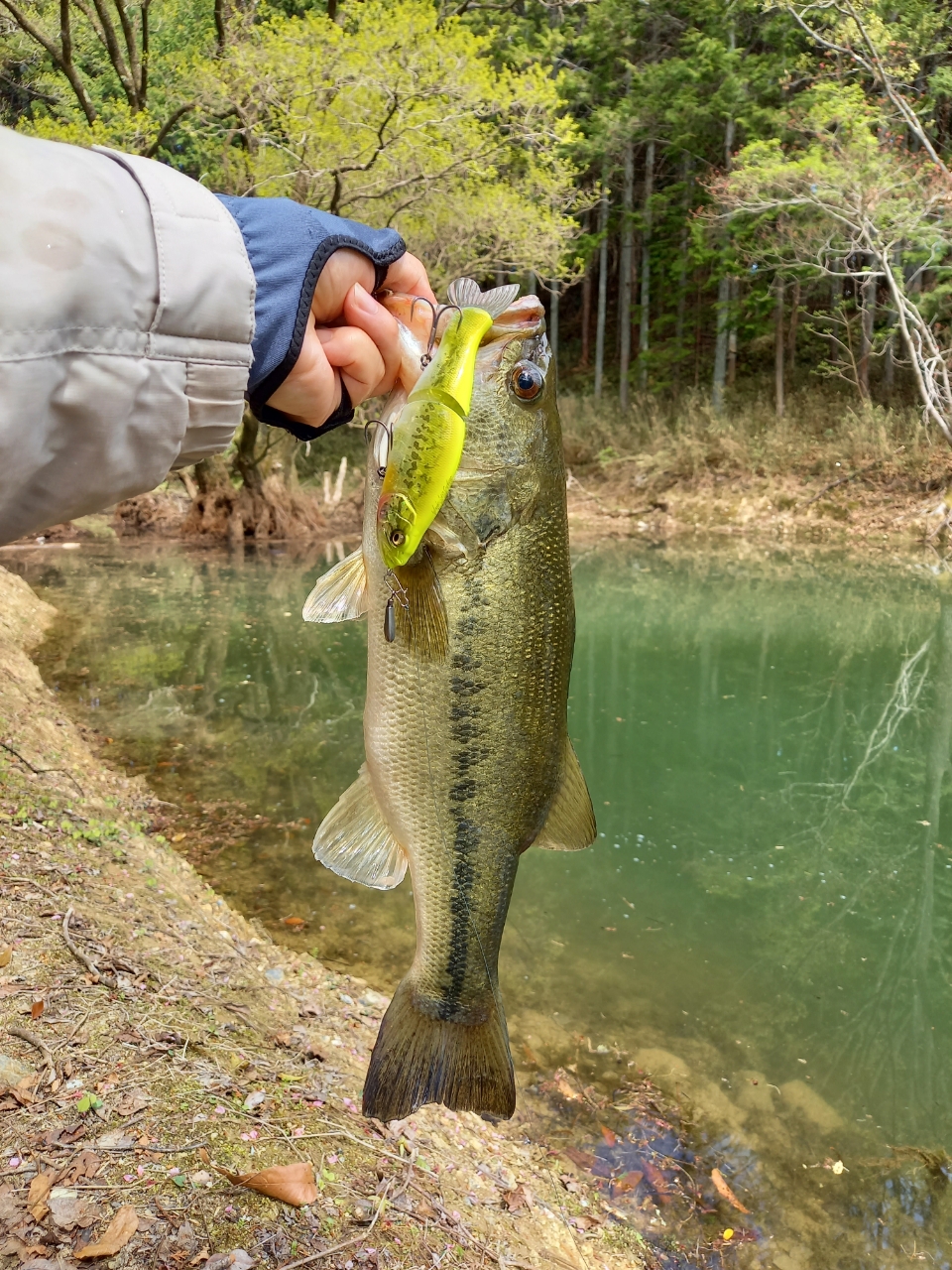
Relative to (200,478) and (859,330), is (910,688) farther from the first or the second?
(859,330)

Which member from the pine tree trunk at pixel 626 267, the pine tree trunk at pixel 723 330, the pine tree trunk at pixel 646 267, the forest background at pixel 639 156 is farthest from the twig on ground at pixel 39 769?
the pine tree trunk at pixel 646 267

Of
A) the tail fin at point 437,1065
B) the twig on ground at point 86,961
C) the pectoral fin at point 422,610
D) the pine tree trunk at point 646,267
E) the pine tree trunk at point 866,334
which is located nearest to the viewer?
the pectoral fin at point 422,610

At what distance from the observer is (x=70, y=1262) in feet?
6.38

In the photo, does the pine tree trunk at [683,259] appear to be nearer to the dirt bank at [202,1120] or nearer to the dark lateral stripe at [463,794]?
the dirt bank at [202,1120]

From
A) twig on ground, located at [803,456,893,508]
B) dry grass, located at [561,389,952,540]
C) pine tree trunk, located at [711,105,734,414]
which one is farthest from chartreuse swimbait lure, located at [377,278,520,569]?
pine tree trunk, located at [711,105,734,414]

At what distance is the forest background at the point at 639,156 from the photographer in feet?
43.2

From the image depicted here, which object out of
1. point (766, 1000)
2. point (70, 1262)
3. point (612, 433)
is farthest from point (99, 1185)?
point (612, 433)

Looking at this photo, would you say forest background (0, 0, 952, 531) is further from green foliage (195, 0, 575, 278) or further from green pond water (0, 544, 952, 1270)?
green pond water (0, 544, 952, 1270)

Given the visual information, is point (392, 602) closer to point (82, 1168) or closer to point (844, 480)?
point (82, 1168)

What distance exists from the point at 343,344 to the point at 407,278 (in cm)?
31

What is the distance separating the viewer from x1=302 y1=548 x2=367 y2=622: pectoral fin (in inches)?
74.4

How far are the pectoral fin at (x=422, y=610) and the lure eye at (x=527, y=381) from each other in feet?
1.21

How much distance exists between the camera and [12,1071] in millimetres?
2467

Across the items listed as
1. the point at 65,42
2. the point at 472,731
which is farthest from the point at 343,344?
the point at 65,42
